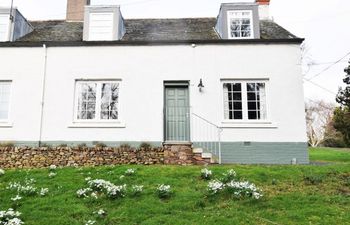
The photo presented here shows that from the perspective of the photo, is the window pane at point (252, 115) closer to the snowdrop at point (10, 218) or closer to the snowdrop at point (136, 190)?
the snowdrop at point (136, 190)

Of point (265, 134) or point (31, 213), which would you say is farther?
point (265, 134)

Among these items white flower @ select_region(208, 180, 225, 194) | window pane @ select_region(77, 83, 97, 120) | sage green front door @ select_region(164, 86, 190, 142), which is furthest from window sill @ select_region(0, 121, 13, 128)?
white flower @ select_region(208, 180, 225, 194)

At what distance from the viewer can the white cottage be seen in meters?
14.9

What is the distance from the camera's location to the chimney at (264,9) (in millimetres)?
18802

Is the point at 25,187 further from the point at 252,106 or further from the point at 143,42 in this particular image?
the point at 252,106

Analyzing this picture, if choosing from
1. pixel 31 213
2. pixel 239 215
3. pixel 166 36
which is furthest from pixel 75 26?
pixel 239 215

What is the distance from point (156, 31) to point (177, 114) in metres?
4.41

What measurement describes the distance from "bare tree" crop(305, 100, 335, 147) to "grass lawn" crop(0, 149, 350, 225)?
37185 millimetres

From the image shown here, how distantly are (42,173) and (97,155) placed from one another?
3.15 m

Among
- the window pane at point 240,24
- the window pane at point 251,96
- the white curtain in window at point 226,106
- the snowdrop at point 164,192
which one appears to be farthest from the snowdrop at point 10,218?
the window pane at point 240,24

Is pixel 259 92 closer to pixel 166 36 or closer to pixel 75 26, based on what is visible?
pixel 166 36

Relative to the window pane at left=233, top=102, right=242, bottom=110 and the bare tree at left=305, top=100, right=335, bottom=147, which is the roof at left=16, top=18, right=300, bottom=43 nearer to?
the window pane at left=233, top=102, right=242, bottom=110

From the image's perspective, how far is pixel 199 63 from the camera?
15.5 metres

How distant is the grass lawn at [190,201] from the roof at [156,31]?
706 cm
